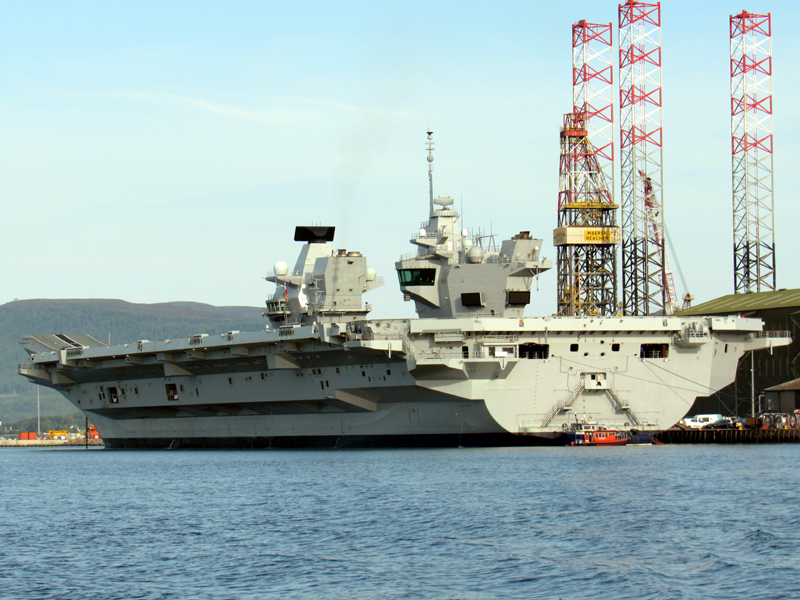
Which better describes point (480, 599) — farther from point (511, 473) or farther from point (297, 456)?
point (297, 456)

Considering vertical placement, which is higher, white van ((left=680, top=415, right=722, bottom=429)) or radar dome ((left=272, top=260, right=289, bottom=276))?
radar dome ((left=272, top=260, right=289, bottom=276))

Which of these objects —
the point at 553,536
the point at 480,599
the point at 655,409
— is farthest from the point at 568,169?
the point at 480,599

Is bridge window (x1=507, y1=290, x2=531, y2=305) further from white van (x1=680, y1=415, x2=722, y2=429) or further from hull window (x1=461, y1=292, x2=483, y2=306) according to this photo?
white van (x1=680, y1=415, x2=722, y2=429)

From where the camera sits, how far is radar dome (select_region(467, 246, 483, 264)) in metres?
49.6

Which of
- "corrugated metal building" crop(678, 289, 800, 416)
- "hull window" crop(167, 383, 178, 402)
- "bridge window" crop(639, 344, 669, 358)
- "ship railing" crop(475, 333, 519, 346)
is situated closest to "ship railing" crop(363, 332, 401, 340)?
"ship railing" crop(475, 333, 519, 346)

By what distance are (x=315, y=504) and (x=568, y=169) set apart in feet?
196

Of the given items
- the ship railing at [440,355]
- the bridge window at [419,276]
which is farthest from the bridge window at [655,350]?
the bridge window at [419,276]

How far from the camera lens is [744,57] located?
242 ft

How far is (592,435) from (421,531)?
22.4 meters

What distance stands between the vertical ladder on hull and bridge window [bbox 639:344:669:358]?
3106 mm

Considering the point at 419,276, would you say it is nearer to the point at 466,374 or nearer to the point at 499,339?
the point at 499,339

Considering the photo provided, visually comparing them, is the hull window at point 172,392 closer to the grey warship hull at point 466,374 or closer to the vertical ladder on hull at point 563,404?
the grey warship hull at point 466,374

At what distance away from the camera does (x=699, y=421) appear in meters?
58.9

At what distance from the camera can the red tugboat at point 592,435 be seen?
44.6 meters
